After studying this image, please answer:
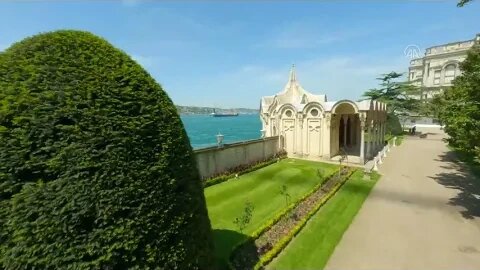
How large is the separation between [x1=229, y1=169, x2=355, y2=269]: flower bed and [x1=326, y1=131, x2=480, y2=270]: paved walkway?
1.81m

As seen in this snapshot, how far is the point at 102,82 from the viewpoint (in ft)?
13.6

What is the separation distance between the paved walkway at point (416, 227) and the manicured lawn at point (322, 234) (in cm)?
31

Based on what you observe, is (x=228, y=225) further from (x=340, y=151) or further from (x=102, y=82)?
(x=340, y=151)

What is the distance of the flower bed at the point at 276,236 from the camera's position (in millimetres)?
8880

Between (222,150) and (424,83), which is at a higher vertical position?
(424,83)

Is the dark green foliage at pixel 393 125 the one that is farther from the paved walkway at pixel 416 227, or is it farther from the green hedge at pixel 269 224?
the green hedge at pixel 269 224

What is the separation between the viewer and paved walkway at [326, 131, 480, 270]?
916cm

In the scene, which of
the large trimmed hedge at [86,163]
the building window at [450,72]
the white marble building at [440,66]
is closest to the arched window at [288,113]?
the large trimmed hedge at [86,163]

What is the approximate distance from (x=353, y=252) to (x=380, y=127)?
89.6 feet

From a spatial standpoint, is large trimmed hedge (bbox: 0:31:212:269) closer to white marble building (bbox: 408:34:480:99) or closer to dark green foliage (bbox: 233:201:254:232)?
dark green foliage (bbox: 233:201:254:232)

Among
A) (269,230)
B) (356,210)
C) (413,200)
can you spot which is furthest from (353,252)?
(413,200)

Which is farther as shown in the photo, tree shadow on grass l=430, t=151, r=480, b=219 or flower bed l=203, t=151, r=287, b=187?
flower bed l=203, t=151, r=287, b=187

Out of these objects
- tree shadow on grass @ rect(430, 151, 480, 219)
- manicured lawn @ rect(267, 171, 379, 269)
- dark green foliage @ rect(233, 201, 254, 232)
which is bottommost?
tree shadow on grass @ rect(430, 151, 480, 219)

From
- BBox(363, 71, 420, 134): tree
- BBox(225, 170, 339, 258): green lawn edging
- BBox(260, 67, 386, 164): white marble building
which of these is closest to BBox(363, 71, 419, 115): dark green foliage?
BBox(363, 71, 420, 134): tree
